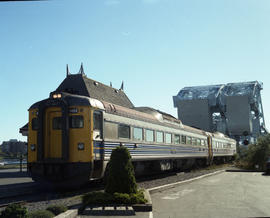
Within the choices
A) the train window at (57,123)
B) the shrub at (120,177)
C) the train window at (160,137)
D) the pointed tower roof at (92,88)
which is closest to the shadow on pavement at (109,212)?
the shrub at (120,177)

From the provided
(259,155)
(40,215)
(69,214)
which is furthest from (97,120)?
(259,155)

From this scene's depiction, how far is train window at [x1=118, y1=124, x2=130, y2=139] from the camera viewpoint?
12.2 m

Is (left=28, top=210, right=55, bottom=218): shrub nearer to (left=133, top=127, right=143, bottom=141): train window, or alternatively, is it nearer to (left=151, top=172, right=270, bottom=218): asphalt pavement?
(left=151, top=172, right=270, bottom=218): asphalt pavement

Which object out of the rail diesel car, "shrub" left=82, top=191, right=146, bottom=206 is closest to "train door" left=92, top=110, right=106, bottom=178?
the rail diesel car

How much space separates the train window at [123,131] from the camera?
12.2 metres

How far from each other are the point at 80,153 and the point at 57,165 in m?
0.86

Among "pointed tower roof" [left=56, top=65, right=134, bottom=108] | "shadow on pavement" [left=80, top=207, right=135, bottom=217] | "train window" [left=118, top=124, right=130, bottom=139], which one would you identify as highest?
"pointed tower roof" [left=56, top=65, right=134, bottom=108]

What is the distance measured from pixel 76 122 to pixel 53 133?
101 centimetres

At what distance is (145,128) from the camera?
14.4 metres

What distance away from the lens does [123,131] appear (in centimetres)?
1247

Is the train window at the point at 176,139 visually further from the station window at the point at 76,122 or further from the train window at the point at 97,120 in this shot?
the station window at the point at 76,122

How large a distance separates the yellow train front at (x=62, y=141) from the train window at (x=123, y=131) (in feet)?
5.72

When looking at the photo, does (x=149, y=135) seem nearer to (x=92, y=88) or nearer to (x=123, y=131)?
(x=123, y=131)

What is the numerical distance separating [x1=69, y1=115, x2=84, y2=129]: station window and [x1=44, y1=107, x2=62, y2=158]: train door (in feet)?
1.58
